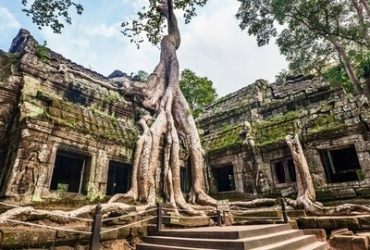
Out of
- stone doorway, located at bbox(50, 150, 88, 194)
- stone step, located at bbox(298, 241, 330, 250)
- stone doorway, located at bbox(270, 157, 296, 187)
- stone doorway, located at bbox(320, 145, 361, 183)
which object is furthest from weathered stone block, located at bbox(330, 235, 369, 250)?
stone doorway, located at bbox(50, 150, 88, 194)

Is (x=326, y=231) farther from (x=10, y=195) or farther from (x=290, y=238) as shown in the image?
(x=10, y=195)

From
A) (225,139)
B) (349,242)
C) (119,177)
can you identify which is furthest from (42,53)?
(349,242)

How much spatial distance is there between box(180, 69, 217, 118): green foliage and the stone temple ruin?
24.2 ft

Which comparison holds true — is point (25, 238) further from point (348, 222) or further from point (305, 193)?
point (305, 193)

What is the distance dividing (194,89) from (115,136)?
11.5 metres

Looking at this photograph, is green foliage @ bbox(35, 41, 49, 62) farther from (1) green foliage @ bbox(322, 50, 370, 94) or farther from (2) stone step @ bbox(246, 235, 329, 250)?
(1) green foliage @ bbox(322, 50, 370, 94)

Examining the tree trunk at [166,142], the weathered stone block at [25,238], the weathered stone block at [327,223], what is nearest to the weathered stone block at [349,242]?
the weathered stone block at [327,223]

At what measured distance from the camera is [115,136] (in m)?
7.28

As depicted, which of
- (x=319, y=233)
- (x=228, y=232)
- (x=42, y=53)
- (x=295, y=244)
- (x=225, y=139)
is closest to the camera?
(x=228, y=232)

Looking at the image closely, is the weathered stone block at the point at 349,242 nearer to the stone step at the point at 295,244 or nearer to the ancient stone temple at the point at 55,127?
the stone step at the point at 295,244

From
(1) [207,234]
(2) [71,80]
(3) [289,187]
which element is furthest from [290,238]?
(2) [71,80]

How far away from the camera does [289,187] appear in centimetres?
749

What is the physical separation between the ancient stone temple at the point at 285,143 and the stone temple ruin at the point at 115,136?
0.11 ft

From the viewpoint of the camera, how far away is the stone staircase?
3276mm
